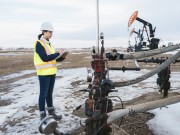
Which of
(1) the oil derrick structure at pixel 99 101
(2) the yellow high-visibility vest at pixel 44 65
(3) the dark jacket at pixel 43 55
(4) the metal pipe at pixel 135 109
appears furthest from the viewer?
(2) the yellow high-visibility vest at pixel 44 65

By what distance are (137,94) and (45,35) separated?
402 cm

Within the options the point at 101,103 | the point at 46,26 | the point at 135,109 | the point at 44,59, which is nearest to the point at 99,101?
the point at 101,103

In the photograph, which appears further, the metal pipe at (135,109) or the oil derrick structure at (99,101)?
the metal pipe at (135,109)

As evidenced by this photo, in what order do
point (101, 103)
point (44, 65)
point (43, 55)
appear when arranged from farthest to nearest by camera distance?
point (44, 65)
point (43, 55)
point (101, 103)

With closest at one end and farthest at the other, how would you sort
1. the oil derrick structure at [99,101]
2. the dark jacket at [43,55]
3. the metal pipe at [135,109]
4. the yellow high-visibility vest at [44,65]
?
the oil derrick structure at [99,101] < the metal pipe at [135,109] < the dark jacket at [43,55] < the yellow high-visibility vest at [44,65]

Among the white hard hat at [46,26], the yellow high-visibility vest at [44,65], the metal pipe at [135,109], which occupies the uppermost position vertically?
the white hard hat at [46,26]

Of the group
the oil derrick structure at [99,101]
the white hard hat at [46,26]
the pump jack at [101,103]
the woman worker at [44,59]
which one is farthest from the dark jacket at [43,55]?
the oil derrick structure at [99,101]

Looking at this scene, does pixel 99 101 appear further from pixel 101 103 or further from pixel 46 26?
pixel 46 26

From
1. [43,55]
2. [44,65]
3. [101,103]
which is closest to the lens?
[101,103]

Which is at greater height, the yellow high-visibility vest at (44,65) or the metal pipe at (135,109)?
the yellow high-visibility vest at (44,65)

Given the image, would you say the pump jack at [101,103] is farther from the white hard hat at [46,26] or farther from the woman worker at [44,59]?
the white hard hat at [46,26]

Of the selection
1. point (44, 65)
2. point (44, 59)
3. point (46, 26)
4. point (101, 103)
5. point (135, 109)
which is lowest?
point (135, 109)

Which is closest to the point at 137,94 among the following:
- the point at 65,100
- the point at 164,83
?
the point at 164,83

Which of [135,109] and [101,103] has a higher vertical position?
[101,103]
